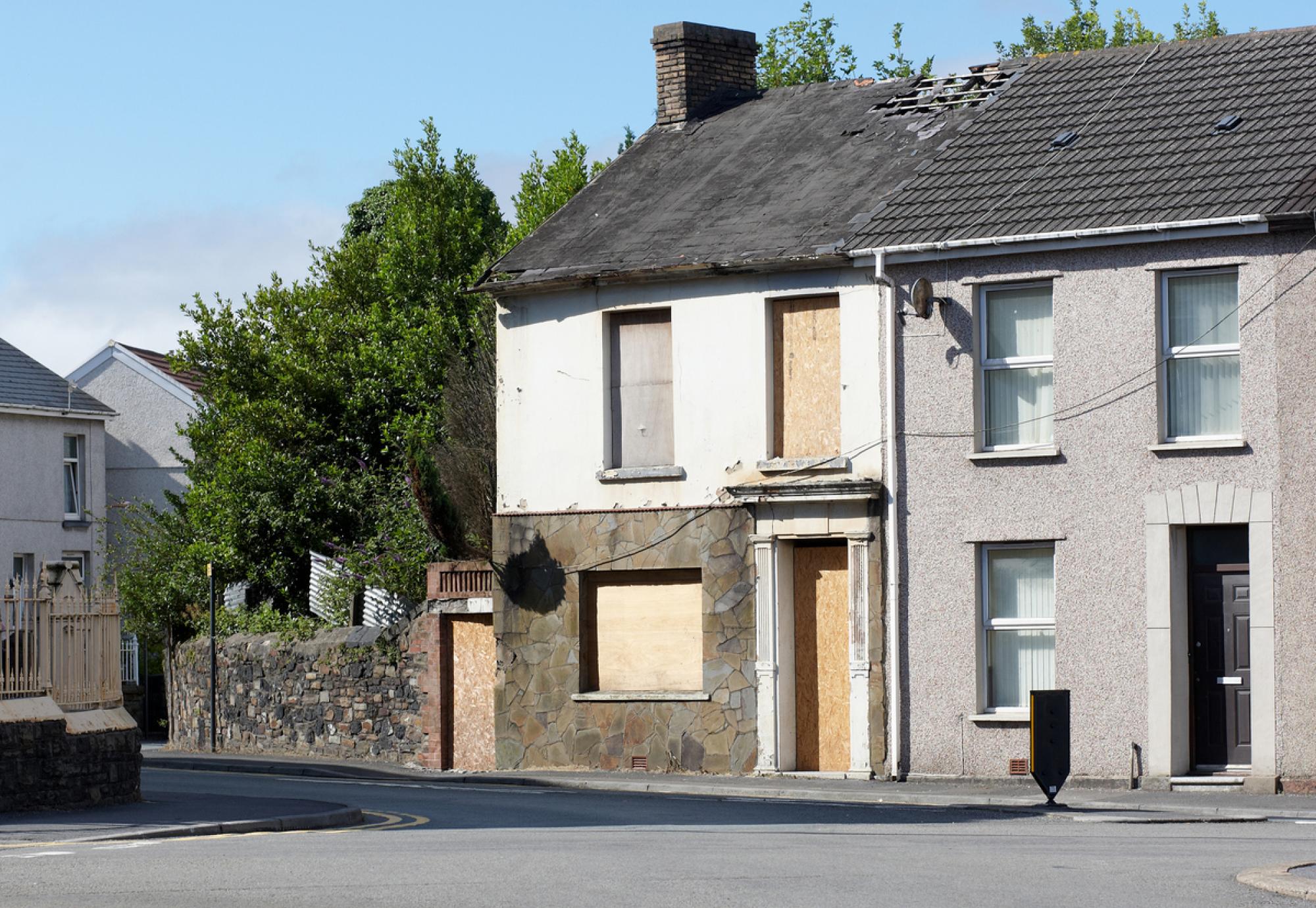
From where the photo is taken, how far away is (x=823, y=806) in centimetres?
1952

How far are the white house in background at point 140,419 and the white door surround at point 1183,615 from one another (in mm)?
31427

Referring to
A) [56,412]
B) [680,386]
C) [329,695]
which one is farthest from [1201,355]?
[56,412]

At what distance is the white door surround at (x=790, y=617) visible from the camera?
76.0ft

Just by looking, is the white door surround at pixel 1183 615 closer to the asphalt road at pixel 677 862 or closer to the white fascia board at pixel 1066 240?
the white fascia board at pixel 1066 240

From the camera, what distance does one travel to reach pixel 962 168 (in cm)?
2395

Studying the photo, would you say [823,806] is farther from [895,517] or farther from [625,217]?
[625,217]

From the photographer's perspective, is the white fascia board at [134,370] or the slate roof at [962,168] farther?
the white fascia board at [134,370]

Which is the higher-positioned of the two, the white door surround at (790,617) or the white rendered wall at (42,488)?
the white rendered wall at (42,488)

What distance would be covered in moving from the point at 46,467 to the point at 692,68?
2207 cm

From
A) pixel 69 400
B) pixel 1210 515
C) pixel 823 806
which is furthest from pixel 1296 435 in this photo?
pixel 69 400

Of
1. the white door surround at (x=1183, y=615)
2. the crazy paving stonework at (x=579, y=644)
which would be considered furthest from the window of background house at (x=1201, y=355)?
the crazy paving stonework at (x=579, y=644)

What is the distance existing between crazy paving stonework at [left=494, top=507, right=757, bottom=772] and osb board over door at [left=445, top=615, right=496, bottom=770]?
40.2 inches

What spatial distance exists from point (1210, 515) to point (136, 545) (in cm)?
2527

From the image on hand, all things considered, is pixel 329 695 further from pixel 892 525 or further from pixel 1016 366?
pixel 1016 366
